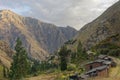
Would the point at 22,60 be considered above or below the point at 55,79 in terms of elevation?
above

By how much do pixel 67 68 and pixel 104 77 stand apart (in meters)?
40.3

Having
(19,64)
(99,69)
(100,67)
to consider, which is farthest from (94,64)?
(19,64)

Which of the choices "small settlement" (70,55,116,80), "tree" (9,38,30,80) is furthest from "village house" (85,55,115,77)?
"tree" (9,38,30,80)

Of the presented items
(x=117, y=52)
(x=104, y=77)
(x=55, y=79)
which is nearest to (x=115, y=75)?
→ (x=104, y=77)

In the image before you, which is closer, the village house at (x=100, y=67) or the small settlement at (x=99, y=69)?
the small settlement at (x=99, y=69)

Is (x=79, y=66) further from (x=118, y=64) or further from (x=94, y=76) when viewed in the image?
(x=94, y=76)

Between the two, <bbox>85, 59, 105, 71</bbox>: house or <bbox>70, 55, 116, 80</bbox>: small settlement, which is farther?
<bbox>85, 59, 105, 71</bbox>: house

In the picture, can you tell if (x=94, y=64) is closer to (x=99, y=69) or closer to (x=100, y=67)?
(x=100, y=67)

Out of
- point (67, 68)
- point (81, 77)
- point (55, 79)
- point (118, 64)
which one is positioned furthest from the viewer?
point (67, 68)

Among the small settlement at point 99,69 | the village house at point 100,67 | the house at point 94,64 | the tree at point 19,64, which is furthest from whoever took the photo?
the house at point 94,64

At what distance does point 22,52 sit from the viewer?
136125mm

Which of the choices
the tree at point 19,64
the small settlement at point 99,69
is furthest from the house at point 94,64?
the tree at point 19,64

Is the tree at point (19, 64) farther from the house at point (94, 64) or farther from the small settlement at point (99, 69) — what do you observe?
the house at point (94, 64)

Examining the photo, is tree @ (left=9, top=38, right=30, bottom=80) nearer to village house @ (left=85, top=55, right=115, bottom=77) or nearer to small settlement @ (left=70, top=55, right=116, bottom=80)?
small settlement @ (left=70, top=55, right=116, bottom=80)
